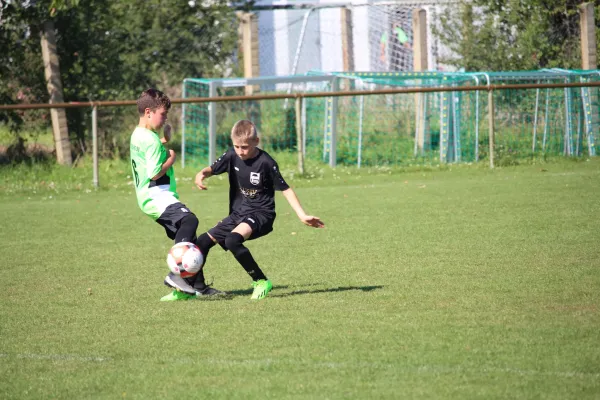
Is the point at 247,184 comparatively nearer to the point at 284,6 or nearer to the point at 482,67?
the point at 482,67

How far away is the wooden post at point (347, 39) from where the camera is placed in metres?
25.0

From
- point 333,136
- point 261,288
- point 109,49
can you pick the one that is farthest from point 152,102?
point 109,49

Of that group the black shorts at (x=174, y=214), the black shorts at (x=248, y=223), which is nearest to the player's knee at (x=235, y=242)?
the black shorts at (x=248, y=223)

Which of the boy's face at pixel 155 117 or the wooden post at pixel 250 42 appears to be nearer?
the boy's face at pixel 155 117

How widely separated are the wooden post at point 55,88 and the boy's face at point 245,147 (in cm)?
1330

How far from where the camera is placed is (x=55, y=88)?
66.3ft

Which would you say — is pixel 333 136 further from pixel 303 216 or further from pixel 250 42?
pixel 303 216

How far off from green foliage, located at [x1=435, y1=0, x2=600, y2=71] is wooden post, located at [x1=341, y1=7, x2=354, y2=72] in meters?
2.44

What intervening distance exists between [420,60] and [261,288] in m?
16.2

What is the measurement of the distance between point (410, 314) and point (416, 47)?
16.9 metres

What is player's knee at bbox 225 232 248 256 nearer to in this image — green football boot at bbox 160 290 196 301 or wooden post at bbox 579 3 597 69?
green football boot at bbox 160 290 196 301

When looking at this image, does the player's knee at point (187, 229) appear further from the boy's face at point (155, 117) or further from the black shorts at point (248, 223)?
the boy's face at point (155, 117)

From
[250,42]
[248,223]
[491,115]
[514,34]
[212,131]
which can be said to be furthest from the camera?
[514,34]

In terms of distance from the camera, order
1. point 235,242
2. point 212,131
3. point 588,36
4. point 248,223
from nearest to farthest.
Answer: point 235,242 < point 248,223 < point 212,131 < point 588,36
